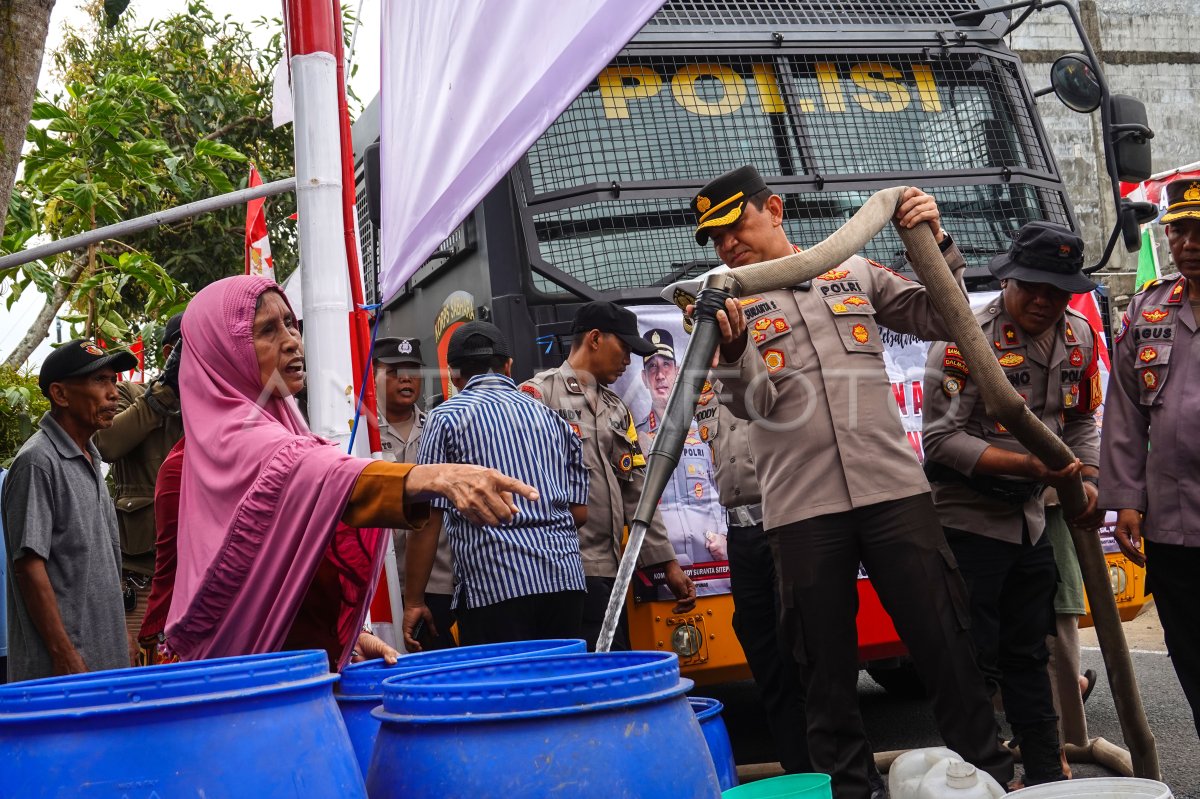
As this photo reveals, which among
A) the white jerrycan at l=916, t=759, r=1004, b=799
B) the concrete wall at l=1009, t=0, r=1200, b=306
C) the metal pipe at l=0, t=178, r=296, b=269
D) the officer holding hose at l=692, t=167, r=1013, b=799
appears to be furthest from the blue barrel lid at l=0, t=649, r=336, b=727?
the concrete wall at l=1009, t=0, r=1200, b=306

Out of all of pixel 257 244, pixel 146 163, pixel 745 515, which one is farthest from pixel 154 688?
pixel 146 163

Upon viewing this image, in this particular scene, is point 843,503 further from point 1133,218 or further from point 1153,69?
point 1153,69

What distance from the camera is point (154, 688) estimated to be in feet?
5.23

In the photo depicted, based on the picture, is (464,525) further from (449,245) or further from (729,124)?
(729,124)

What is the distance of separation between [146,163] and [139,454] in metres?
3.65

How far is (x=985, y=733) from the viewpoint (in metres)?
3.38

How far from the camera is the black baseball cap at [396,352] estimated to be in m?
5.61

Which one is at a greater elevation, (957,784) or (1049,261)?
(1049,261)

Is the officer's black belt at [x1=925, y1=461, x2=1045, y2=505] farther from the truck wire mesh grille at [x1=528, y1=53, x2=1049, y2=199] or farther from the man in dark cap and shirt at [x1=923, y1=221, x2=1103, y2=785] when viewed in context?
the truck wire mesh grille at [x1=528, y1=53, x2=1049, y2=199]

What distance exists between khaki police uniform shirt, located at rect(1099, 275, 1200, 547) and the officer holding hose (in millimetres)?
720

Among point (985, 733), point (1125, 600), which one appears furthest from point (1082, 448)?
point (985, 733)

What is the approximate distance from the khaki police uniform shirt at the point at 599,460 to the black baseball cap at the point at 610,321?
0.20 metres

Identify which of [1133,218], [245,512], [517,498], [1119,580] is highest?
[1133,218]

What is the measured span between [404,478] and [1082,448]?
10.0 feet
